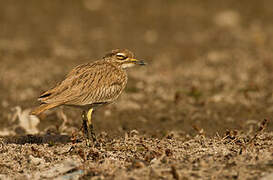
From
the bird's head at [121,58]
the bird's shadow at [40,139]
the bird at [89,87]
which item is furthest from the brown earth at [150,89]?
the bird's head at [121,58]

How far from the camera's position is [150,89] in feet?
34.8

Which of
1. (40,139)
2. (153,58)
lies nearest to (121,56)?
(40,139)

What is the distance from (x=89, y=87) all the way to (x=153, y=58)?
303 inches

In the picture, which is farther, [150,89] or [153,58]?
[153,58]

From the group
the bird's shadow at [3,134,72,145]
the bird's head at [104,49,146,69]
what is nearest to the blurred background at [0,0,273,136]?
the bird's shadow at [3,134,72,145]

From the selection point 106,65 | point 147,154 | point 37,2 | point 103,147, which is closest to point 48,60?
point 37,2

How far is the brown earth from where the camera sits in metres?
4.91

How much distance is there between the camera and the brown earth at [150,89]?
4910 mm

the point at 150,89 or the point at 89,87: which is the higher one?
the point at 150,89

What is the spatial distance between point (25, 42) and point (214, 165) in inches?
457

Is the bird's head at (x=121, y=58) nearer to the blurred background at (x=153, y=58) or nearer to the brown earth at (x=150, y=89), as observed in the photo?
the brown earth at (x=150, y=89)

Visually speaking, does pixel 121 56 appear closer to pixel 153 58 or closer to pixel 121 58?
pixel 121 58

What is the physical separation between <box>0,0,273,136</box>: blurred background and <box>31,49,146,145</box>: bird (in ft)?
3.96

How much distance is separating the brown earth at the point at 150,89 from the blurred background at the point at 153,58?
33mm
